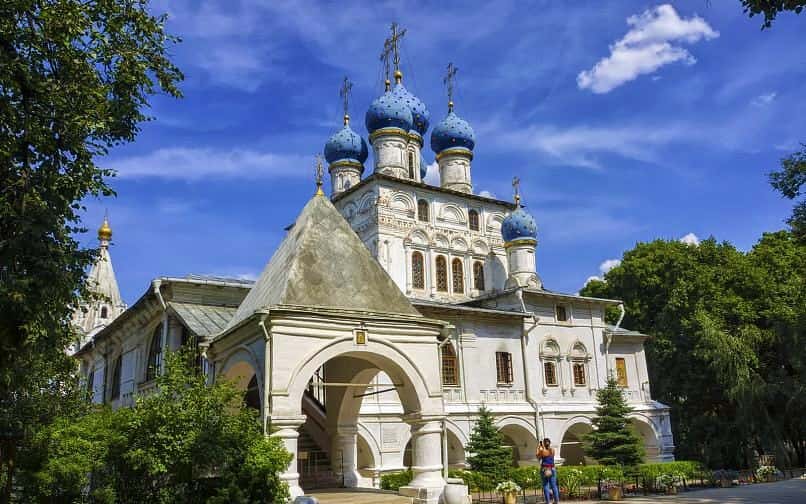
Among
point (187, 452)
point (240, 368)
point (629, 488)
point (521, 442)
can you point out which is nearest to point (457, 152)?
point (521, 442)

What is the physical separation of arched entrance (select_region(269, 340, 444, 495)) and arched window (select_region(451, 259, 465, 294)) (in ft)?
49.5

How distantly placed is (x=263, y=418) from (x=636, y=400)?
2001 cm

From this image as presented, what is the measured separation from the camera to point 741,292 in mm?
29078

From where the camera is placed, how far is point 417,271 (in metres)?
28.3

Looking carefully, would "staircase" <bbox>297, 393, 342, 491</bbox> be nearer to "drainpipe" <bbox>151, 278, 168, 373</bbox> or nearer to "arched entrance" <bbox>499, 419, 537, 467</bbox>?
"drainpipe" <bbox>151, 278, 168, 373</bbox>

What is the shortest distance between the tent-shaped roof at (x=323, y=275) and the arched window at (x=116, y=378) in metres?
11.6

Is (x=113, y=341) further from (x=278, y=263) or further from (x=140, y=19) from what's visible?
(x=140, y=19)

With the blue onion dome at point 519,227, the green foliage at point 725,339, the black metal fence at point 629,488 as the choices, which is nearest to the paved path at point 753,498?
the black metal fence at point 629,488

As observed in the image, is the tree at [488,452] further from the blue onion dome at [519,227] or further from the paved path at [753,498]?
the blue onion dome at [519,227]

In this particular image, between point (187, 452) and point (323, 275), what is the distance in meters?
3.64

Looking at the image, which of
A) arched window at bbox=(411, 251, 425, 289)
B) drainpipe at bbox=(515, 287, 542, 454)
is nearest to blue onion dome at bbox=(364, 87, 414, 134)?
arched window at bbox=(411, 251, 425, 289)

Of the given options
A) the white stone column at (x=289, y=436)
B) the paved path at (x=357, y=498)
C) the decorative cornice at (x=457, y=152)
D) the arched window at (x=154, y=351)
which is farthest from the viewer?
the decorative cornice at (x=457, y=152)

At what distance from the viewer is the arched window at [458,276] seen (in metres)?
29.2

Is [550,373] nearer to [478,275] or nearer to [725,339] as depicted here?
[725,339]
